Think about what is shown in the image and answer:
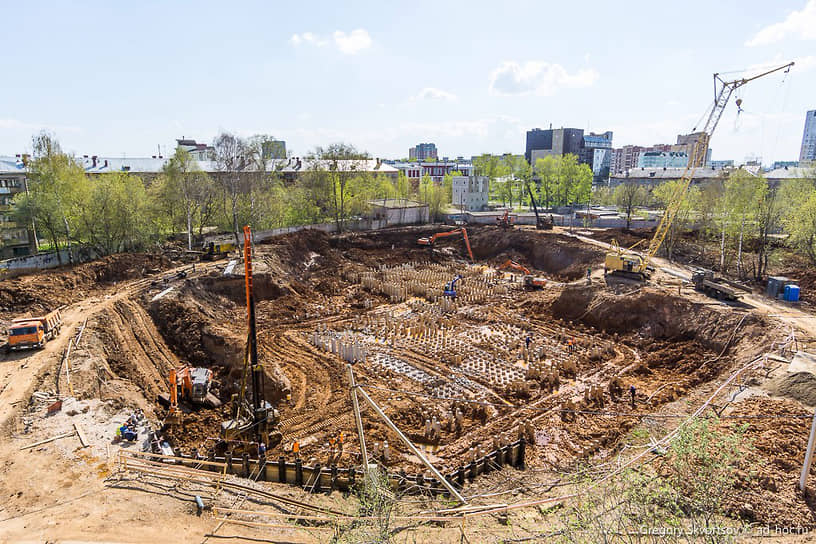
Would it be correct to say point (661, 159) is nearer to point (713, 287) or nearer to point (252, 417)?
point (713, 287)

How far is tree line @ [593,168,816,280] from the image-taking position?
1102 inches

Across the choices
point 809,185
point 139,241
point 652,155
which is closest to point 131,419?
point 139,241

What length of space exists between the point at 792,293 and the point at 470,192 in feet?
146

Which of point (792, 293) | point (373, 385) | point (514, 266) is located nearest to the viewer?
point (373, 385)

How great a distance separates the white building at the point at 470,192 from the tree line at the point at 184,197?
15.2 metres

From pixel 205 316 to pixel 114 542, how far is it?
15.7 meters

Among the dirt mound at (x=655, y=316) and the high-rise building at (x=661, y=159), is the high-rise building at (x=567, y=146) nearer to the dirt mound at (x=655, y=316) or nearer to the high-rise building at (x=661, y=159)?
the high-rise building at (x=661, y=159)

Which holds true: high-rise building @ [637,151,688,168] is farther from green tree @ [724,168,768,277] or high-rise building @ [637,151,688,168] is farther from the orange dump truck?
the orange dump truck

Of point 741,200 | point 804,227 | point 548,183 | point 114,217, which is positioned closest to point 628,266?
point 804,227

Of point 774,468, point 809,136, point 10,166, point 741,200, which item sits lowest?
point 774,468

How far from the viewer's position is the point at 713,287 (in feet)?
79.7

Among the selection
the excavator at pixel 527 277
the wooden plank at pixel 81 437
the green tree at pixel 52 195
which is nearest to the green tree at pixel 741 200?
the excavator at pixel 527 277

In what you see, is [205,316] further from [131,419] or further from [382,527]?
[382,527]

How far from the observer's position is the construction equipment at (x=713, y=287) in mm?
23469
